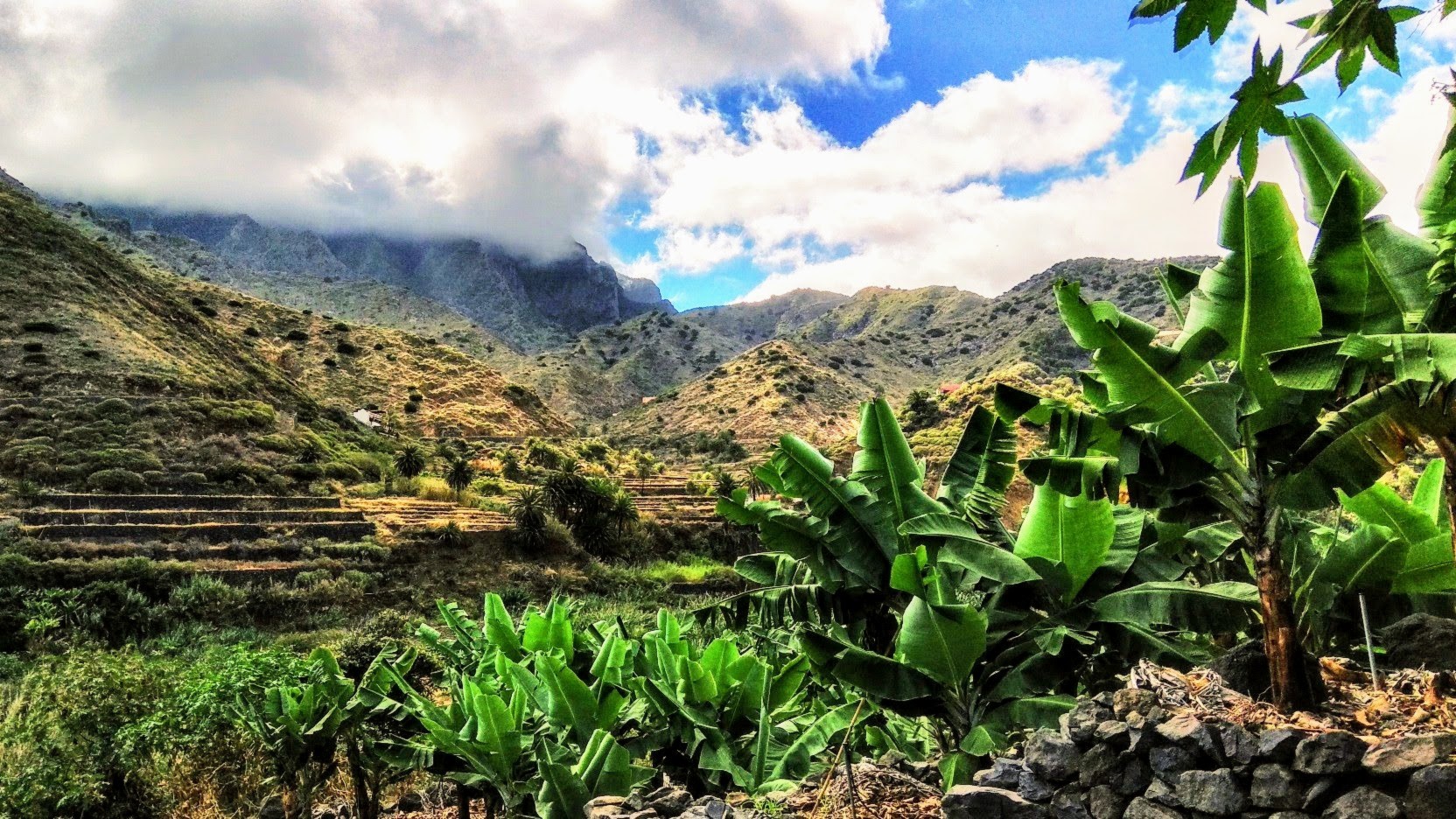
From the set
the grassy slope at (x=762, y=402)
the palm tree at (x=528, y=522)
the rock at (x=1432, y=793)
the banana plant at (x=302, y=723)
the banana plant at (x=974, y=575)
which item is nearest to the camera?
the rock at (x=1432, y=793)

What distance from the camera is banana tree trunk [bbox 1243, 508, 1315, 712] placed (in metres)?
2.92

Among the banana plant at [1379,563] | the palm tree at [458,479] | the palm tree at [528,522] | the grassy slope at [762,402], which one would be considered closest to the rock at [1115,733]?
the banana plant at [1379,563]

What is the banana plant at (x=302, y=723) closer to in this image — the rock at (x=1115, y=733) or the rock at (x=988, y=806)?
the rock at (x=988, y=806)

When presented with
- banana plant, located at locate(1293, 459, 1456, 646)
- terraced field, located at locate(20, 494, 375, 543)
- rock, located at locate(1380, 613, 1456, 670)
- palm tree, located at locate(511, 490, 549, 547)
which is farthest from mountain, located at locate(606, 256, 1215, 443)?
rock, located at locate(1380, 613, 1456, 670)

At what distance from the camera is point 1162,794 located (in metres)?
2.89

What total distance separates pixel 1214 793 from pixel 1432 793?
2.07 ft

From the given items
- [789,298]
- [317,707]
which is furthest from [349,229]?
[317,707]

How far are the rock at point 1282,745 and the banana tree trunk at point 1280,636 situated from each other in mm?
274

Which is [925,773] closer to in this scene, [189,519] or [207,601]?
[207,601]

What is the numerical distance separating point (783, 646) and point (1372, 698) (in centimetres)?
448

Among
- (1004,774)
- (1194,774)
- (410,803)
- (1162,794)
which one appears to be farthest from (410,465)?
(1194,774)

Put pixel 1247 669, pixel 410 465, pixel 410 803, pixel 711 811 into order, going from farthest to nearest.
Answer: pixel 410 465 < pixel 410 803 < pixel 711 811 < pixel 1247 669

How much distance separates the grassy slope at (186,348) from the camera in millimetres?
30328

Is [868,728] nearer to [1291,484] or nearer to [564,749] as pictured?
[564,749]
